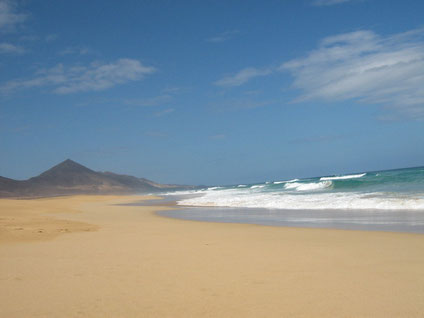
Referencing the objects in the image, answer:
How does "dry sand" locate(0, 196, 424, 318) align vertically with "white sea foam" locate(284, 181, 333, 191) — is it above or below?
above

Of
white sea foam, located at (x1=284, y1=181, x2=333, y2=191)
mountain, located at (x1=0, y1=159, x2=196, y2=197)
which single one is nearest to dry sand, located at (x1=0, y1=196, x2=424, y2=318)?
white sea foam, located at (x1=284, y1=181, x2=333, y2=191)

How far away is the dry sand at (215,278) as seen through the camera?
3.38 m

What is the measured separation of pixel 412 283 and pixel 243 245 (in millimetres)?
3263

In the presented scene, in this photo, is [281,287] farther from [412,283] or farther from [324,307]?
[412,283]

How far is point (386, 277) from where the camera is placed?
4297mm

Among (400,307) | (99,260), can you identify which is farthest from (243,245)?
(400,307)

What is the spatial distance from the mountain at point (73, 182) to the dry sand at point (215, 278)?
74.0m

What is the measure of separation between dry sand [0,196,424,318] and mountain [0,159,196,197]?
74.0 meters

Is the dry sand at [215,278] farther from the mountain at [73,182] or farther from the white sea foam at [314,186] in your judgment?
the mountain at [73,182]

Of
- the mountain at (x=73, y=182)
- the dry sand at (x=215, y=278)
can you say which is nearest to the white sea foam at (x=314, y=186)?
the dry sand at (x=215, y=278)

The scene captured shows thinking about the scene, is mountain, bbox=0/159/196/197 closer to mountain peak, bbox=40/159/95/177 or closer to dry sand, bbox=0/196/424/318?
mountain peak, bbox=40/159/95/177

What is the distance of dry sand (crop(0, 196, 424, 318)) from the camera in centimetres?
338

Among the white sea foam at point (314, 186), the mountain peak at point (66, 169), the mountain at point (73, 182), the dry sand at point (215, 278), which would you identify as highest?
the mountain peak at point (66, 169)

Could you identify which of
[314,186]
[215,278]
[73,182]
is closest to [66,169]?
[73,182]
